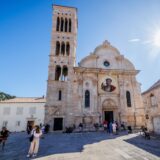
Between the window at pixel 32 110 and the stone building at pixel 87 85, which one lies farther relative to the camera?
the window at pixel 32 110

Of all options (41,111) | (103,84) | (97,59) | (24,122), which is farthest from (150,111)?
(24,122)

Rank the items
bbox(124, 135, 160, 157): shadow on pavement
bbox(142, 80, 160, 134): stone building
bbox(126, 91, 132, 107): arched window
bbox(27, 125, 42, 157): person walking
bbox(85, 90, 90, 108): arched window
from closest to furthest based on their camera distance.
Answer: bbox(27, 125, 42, 157): person walking < bbox(124, 135, 160, 157): shadow on pavement < bbox(142, 80, 160, 134): stone building < bbox(85, 90, 90, 108): arched window < bbox(126, 91, 132, 107): arched window

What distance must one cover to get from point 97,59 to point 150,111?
40.8 ft

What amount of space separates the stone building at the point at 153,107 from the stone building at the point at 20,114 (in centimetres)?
2200

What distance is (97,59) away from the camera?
971 inches

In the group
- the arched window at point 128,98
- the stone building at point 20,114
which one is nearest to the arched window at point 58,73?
the stone building at point 20,114

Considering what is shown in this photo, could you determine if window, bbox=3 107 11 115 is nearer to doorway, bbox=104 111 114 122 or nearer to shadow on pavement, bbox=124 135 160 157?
doorway, bbox=104 111 114 122

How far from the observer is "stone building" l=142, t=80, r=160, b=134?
14.4 metres

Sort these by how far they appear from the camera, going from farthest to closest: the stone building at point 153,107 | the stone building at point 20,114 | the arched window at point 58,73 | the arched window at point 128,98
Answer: the stone building at point 20,114, the arched window at point 58,73, the arched window at point 128,98, the stone building at point 153,107

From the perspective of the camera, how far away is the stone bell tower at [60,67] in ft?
66.7

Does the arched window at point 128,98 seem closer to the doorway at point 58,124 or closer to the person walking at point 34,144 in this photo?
the doorway at point 58,124

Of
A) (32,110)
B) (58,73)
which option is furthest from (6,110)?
(58,73)

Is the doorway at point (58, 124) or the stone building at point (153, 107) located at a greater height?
the stone building at point (153, 107)

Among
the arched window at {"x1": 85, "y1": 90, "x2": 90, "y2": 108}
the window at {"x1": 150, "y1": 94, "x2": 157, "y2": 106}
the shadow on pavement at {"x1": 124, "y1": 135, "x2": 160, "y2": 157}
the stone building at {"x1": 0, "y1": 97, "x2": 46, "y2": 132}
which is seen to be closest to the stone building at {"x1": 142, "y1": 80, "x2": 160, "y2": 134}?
the window at {"x1": 150, "y1": 94, "x2": 157, "y2": 106}
